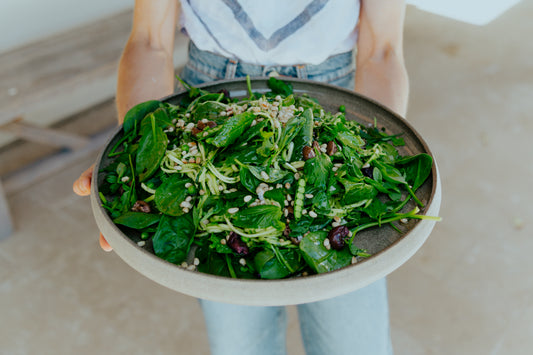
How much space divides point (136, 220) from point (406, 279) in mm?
1623

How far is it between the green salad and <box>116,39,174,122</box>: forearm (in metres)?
0.31

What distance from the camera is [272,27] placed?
1229 mm

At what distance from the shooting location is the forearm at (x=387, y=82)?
4.04 ft

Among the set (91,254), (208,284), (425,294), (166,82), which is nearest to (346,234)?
(208,284)

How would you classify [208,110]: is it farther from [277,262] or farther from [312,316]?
[312,316]

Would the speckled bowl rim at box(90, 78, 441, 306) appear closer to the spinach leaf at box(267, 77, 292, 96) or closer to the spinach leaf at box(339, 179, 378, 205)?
the spinach leaf at box(339, 179, 378, 205)

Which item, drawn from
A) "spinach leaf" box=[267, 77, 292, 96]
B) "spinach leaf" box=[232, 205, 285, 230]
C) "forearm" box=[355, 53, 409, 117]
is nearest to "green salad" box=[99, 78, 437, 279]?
"spinach leaf" box=[232, 205, 285, 230]

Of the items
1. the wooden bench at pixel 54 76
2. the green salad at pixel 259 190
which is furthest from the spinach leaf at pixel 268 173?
the wooden bench at pixel 54 76

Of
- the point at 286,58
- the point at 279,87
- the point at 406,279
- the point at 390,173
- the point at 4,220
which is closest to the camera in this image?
the point at 390,173

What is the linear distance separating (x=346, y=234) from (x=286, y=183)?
0.45 feet

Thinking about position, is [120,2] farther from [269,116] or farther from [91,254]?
[269,116]

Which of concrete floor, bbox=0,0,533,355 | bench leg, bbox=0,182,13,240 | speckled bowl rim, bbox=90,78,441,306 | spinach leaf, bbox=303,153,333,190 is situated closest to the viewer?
speckled bowl rim, bbox=90,78,441,306

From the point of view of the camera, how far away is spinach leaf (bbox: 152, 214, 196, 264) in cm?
79

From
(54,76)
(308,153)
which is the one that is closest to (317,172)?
(308,153)
